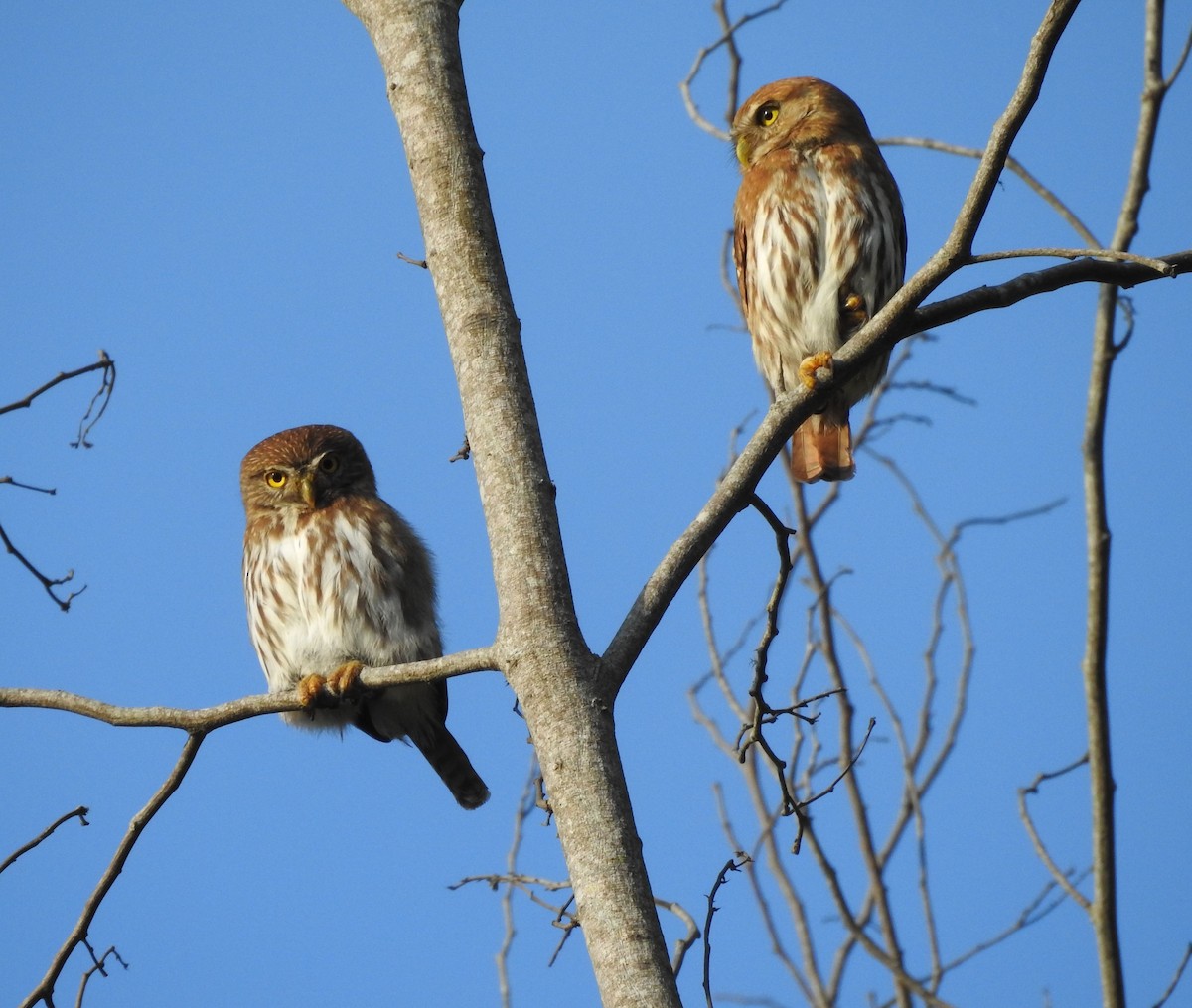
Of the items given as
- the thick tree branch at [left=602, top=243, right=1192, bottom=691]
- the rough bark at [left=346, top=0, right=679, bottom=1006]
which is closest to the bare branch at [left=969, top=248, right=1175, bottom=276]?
the thick tree branch at [left=602, top=243, right=1192, bottom=691]

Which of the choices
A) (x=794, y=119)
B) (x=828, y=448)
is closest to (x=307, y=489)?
(x=828, y=448)

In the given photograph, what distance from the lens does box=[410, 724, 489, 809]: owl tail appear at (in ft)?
18.7

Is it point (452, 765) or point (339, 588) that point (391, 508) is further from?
point (452, 765)

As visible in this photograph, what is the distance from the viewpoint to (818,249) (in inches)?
213

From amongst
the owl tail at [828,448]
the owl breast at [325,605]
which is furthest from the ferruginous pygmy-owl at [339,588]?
the owl tail at [828,448]

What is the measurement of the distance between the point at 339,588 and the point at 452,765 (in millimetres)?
1056

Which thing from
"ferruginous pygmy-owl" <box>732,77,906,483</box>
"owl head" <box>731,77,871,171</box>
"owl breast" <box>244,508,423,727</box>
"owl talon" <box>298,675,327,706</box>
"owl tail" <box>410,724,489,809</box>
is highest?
"owl head" <box>731,77,871,171</box>

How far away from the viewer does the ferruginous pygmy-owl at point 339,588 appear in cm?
513

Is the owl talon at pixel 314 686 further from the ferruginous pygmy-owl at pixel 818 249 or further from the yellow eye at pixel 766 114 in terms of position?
the yellow eye at pixel 766 114

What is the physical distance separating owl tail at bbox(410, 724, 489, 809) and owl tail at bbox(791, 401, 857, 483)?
185cm

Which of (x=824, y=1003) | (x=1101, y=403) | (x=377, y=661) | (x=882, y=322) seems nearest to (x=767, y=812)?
(x=824, y=1003)

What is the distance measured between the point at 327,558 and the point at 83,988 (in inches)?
87.5

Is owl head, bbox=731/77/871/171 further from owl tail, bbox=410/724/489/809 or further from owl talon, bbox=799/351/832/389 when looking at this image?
owl tail, bbox=410/724/489/809

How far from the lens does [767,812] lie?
5.64 meters
